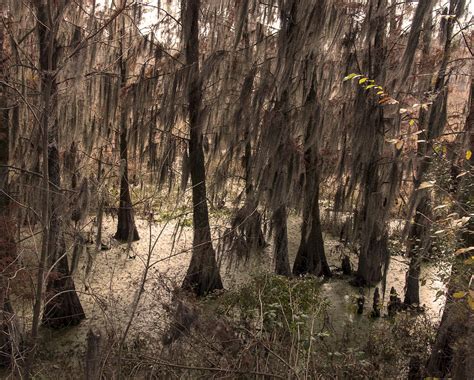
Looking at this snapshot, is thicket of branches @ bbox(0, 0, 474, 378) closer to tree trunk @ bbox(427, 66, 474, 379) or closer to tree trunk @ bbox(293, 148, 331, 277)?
tree trunk @ bbox(293, 148, 331, 277)

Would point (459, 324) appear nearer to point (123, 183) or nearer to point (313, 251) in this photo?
point (313, 251)

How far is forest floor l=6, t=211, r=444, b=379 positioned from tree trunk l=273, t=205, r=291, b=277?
35cm

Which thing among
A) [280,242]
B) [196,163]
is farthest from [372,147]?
[196,163]

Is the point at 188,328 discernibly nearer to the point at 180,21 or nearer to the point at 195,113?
the point at 195,113

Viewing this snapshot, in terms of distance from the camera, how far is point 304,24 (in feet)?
22.7

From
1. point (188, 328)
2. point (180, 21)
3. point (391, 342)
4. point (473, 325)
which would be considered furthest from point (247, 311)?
point (180, 21)

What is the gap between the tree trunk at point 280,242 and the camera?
306 inches

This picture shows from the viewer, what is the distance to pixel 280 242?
8.10 metres

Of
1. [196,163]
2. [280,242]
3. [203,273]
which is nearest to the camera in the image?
[203,273]

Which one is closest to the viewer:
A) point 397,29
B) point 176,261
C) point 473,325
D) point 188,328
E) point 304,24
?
point 473,325

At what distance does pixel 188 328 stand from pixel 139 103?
15.7 feet

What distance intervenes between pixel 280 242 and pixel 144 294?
247 centimetres

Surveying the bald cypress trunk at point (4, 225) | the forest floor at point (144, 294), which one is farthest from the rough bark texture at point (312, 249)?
the bald cypress trunk at point (4, 225)

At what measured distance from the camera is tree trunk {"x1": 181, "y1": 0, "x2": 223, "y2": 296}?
7544 mm
